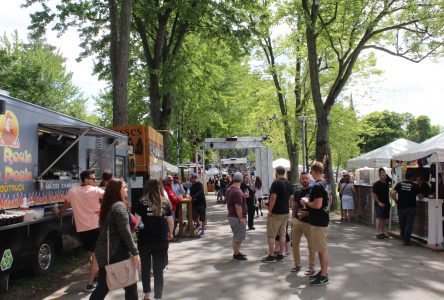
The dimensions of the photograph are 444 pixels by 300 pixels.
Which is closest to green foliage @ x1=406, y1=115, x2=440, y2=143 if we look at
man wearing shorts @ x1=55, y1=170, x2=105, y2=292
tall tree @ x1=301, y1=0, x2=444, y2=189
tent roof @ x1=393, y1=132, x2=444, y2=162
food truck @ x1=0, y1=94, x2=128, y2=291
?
tall tree @ x1=301, y1=0, x2=444, y2=189

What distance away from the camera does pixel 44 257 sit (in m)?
7.70

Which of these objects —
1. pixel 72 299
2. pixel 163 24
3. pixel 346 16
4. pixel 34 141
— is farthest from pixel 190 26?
pixel 72 299

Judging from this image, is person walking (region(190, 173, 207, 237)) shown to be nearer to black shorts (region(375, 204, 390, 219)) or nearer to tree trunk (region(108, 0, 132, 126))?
tree trunk (region(108, 0, 132, 126))

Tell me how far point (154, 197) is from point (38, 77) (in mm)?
33760

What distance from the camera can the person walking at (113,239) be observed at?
469 cm

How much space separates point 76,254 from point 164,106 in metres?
13.8

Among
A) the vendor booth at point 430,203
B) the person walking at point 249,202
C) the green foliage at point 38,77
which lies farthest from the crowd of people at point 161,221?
the green foliage at point 38,77

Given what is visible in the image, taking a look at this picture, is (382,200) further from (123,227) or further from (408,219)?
(123,227)

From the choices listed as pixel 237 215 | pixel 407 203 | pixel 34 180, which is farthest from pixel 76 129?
pixel 407 203

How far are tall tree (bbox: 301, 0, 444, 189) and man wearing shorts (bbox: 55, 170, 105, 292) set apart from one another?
13283 millimetres

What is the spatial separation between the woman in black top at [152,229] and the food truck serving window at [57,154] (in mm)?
2985

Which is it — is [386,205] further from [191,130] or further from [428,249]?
[191,130]

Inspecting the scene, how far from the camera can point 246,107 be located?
37031 millimetres

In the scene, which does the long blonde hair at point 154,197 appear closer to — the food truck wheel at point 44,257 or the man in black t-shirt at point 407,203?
the food truck wheel at point 44,257
